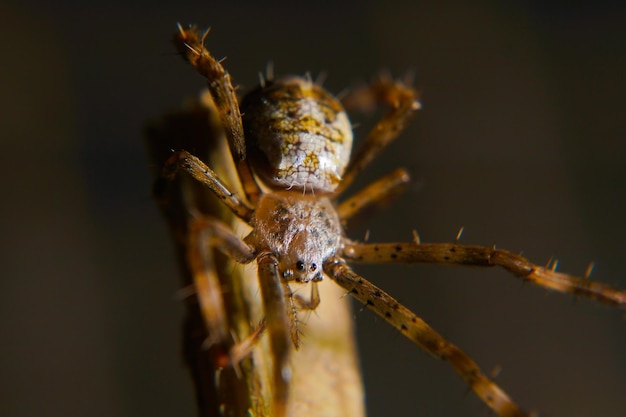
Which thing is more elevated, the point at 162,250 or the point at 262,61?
the point at 262,61

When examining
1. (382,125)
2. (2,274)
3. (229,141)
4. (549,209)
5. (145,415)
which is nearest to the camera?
(229,141)

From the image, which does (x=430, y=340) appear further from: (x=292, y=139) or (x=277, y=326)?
(x=292, y=139)

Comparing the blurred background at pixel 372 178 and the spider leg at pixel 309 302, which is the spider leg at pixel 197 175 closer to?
the spider leg at pixel 309 302

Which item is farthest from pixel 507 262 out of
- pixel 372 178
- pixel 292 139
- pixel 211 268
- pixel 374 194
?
pixel 372 178

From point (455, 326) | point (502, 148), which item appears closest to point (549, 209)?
point (502, 148)

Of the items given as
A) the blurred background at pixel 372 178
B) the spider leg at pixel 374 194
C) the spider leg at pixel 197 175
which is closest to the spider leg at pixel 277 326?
the spider leg at pixel 197 175

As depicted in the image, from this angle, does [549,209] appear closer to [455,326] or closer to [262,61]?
[455,326]
